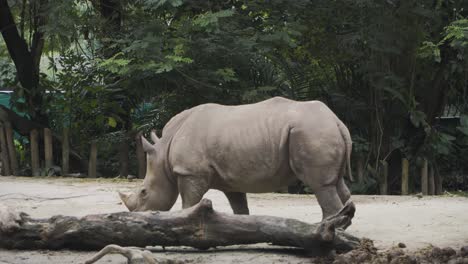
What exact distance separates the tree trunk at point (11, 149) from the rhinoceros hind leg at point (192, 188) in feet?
25.1

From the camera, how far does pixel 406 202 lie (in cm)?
1041

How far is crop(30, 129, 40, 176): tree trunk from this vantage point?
46.4ft

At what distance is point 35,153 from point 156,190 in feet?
23.9

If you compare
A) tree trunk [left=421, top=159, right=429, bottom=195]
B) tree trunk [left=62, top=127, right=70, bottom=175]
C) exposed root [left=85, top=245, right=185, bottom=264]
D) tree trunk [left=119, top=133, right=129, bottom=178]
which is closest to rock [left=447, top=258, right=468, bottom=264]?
exposed root [left=85, top=245, right=185, bottom=264]

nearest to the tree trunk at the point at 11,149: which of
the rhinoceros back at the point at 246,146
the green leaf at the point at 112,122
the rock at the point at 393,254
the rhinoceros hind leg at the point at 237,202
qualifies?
the green leaf at the point at 112,122

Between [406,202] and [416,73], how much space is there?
14.3 feet

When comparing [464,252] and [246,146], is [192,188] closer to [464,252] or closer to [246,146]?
[246,146]

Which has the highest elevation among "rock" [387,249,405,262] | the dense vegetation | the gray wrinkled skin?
the dense vegetation

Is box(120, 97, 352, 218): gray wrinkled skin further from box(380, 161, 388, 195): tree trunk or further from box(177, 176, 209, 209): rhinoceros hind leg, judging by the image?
box(380, 161, 388, 195): tree trunk

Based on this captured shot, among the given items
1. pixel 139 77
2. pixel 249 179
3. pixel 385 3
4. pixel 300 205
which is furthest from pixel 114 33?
pixel 249 179

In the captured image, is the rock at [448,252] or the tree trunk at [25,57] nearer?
the rock at [448,252]

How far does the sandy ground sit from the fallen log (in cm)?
10

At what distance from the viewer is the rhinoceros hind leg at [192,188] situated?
7254mm

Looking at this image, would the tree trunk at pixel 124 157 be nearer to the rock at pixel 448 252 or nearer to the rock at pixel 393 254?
the rock at pixel 393 254
